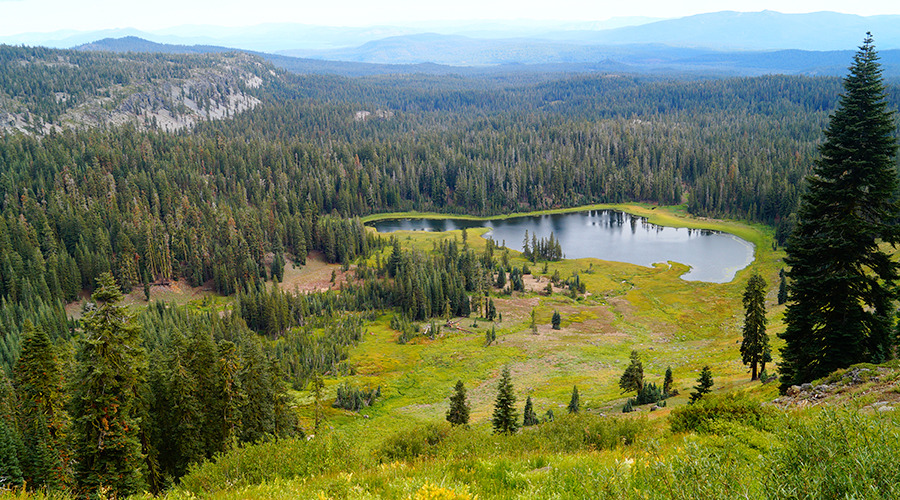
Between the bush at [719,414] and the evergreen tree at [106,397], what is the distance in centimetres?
3334

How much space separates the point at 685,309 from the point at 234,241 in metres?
124

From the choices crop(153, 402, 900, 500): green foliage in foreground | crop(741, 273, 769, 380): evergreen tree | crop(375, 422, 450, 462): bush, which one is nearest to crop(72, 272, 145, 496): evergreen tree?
crop(153, 402, 900, 500): green foliage in foreground

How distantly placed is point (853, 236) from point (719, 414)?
1652 centimetres

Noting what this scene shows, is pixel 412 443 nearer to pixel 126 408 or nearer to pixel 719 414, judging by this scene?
pixel 126 408

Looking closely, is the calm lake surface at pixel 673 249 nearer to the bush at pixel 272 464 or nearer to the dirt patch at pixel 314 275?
the dirt patch at pixel 314 275

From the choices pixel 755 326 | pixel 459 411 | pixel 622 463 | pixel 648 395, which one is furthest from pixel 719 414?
pixel 648 395

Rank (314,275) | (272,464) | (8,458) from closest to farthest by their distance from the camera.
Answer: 1. (272,464)
2. (8,458)
3. (314,275)

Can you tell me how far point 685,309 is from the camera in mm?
118812

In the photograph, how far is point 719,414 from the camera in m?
27.8

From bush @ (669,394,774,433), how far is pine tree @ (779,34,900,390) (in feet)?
33.7

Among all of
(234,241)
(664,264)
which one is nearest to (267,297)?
(234,241)

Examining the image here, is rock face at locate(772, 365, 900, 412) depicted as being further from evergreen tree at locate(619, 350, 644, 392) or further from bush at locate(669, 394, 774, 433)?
evergreen tree at locate(619, 350, 644, 392)

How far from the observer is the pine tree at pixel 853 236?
33.9m

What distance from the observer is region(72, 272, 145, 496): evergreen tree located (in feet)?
106
